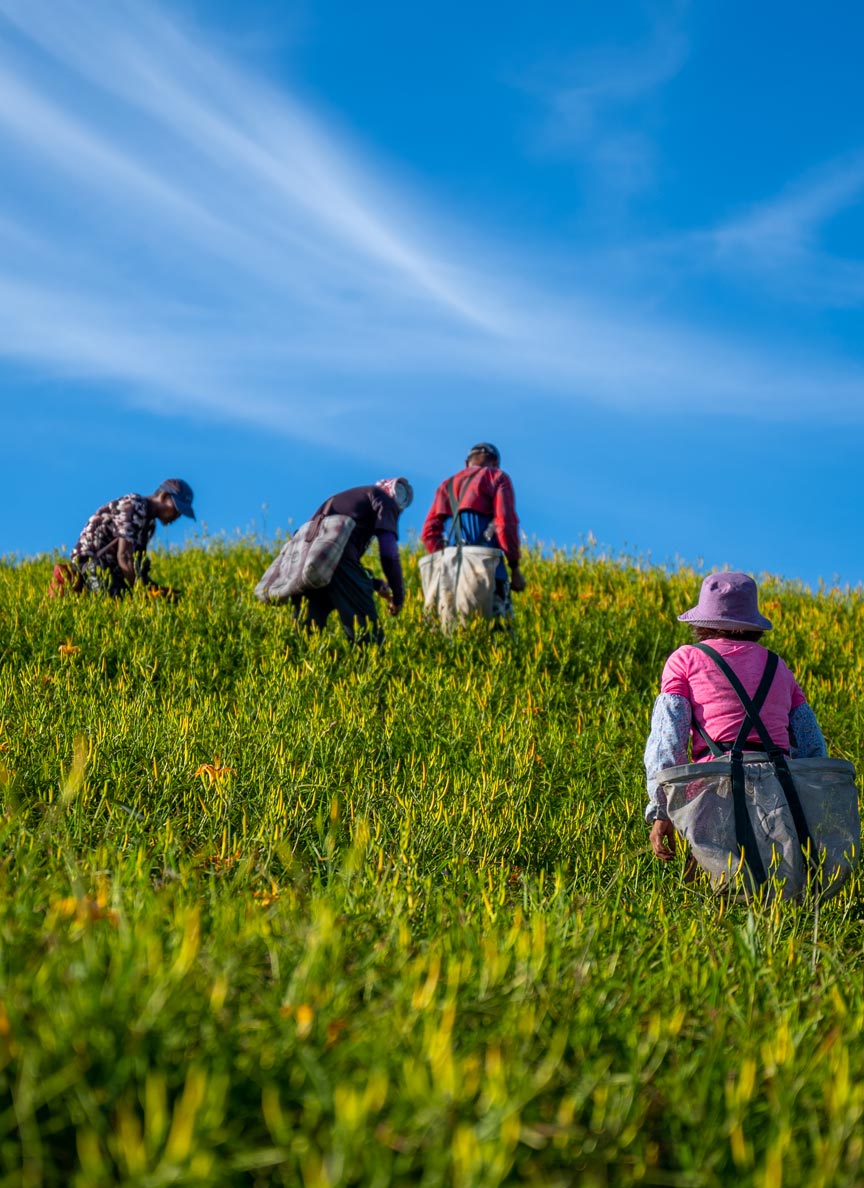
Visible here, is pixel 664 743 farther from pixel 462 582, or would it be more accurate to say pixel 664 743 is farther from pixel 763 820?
pixel 462 582

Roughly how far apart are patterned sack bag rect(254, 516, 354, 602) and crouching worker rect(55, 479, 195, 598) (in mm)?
1369

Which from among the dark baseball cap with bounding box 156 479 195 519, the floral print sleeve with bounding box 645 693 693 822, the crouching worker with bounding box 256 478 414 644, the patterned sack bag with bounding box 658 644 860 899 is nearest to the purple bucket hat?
the floral print sleeve with bounding box 645 693 693 822

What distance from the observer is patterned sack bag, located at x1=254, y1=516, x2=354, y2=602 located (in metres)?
8.05

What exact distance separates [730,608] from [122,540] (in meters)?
6.25

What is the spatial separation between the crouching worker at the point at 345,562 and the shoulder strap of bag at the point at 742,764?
4161 millimetres

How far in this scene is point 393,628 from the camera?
917 centimetres

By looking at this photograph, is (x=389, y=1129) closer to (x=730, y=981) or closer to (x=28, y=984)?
(x=28, y=984)

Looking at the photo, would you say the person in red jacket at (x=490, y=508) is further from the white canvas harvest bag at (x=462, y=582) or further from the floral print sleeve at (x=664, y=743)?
the floral print sleeve at (x=664, y=743)

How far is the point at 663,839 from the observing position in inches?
174

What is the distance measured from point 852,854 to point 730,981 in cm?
152

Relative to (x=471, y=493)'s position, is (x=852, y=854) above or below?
below

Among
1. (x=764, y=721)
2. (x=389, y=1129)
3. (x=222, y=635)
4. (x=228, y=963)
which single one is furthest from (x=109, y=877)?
(x=222, y=635)

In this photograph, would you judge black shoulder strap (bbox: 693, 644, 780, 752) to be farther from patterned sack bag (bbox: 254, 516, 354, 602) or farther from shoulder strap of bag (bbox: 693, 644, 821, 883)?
patterned sack bag (bbox: 254, 516, 354, 602)

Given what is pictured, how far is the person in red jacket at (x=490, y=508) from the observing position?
9.21 m
